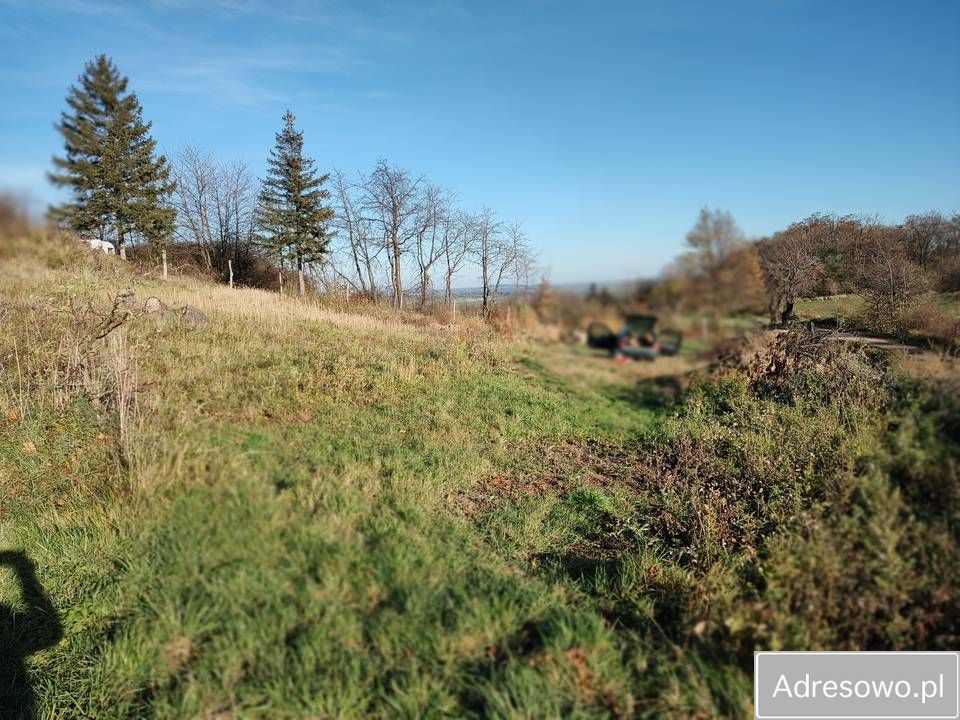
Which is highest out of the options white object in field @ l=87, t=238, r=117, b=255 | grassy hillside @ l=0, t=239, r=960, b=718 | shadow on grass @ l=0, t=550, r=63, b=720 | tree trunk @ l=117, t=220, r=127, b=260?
tree trunk @ l=117, t=220, r=127, b=260

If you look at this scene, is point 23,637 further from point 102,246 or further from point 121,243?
point 121,243

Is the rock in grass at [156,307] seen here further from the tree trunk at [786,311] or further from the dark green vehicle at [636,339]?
the tree trunk at [786,311]

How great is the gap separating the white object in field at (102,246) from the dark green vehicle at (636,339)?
11.0 meters

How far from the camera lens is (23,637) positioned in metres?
3.02

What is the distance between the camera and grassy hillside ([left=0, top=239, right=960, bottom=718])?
2.19 metres

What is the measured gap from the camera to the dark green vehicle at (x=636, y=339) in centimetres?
277

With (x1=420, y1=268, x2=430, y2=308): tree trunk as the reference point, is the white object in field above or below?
above

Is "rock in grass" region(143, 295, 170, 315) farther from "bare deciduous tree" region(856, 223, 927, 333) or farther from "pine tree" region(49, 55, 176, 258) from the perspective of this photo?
"bare deciduous tree" region(856, 223, 927, 333)

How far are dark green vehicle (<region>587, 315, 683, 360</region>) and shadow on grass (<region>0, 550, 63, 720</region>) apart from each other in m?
3.77

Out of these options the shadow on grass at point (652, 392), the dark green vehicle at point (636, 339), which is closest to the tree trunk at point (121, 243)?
the shadow on grass at point (652, 392)

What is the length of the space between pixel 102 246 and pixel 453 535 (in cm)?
1132

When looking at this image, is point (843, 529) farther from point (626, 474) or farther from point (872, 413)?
point (626, 474)

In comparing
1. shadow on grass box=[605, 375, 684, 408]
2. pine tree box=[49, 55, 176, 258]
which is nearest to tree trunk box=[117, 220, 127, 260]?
pine tree box=[49, 55, 176, 258]

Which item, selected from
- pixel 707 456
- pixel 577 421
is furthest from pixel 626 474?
pixel 577 421
